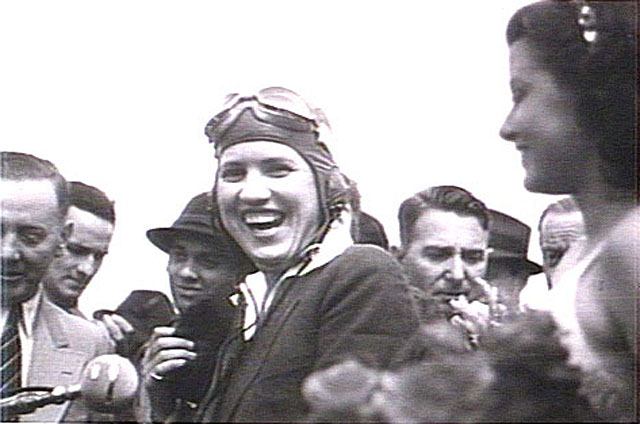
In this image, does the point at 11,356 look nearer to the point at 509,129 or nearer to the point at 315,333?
the point at 315,333

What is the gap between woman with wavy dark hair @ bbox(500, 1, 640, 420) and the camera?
218cm

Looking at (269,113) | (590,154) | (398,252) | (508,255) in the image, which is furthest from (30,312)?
(590,154)

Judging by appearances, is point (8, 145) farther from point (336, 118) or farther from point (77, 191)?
point (336, 118)

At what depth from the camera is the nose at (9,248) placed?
96.3 inches

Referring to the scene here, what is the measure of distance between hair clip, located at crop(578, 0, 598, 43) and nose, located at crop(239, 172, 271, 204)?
57 centimetres

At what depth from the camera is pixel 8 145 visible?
2486 mm

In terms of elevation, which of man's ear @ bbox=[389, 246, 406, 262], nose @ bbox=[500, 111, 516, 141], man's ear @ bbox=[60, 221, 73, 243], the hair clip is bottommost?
man's ear @ bbox=[389, 246, 406, 262]

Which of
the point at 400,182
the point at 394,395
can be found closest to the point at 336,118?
the point at 400,182

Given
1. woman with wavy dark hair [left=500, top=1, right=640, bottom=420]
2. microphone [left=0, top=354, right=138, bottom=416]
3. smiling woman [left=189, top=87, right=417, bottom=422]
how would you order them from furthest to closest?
microphone [left=0, top=354, right=138, bottom=416], smiling woman [left=189, top=87, right=417, bottom=422], woman with wavy dark hair [left=500, top=1, right=640, bottom=420]

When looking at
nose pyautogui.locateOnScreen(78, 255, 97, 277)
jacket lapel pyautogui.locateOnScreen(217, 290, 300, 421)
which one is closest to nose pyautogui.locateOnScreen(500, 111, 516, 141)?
jacket lapel pyautogui.locateOnScreen(217, 290, 300, 421)

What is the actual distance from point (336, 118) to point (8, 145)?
23.4 inches

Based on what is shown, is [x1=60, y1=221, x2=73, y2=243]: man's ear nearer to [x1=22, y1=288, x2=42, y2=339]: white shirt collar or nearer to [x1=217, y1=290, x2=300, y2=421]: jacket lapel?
[x1=22, y1=288, x2=42, y2=339]: white shirt collar

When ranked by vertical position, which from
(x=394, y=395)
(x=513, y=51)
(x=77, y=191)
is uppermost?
(x=513, y=51)

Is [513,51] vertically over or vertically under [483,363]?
over
